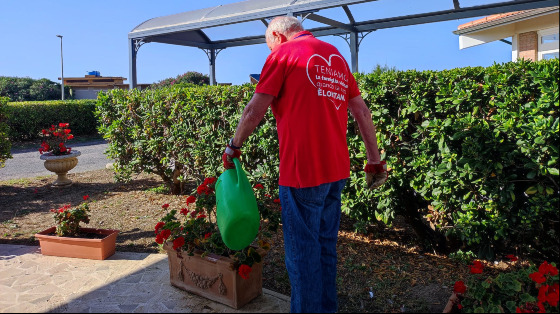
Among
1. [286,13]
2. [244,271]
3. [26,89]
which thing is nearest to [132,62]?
[286,13]

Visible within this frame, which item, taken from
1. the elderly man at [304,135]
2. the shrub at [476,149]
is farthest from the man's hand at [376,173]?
the shrub at [476,149]

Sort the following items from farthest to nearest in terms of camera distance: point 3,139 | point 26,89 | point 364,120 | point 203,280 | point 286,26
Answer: point 26,89 → point 3,139 → point 203,280 → point 364,120 → point 286,26

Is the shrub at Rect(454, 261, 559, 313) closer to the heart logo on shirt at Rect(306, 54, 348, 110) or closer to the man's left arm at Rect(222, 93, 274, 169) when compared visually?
the heart logo on shirt at Rect(306, 54, 348, 110)

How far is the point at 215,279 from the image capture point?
3.13 meters

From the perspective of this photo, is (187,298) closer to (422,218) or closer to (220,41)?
(422,218)

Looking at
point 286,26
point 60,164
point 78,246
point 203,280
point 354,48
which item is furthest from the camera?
point 354,48

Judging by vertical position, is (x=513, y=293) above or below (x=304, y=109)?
below

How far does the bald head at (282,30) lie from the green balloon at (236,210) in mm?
810

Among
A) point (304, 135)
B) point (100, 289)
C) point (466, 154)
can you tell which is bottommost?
point (100, 289)

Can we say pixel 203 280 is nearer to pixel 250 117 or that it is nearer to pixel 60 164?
pixel 250 117

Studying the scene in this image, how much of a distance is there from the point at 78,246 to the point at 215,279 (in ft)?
6.25

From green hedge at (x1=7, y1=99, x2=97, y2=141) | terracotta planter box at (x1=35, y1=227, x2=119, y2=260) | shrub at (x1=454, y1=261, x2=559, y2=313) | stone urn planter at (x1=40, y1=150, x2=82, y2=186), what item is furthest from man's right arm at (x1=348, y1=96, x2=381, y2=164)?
green hedge at (x1=7, y1=99, x2=97, y2=141)

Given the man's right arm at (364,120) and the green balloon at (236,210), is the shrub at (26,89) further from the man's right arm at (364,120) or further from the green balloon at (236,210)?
the man's right arm at (364,120)

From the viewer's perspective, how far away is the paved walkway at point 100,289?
3074 mm
